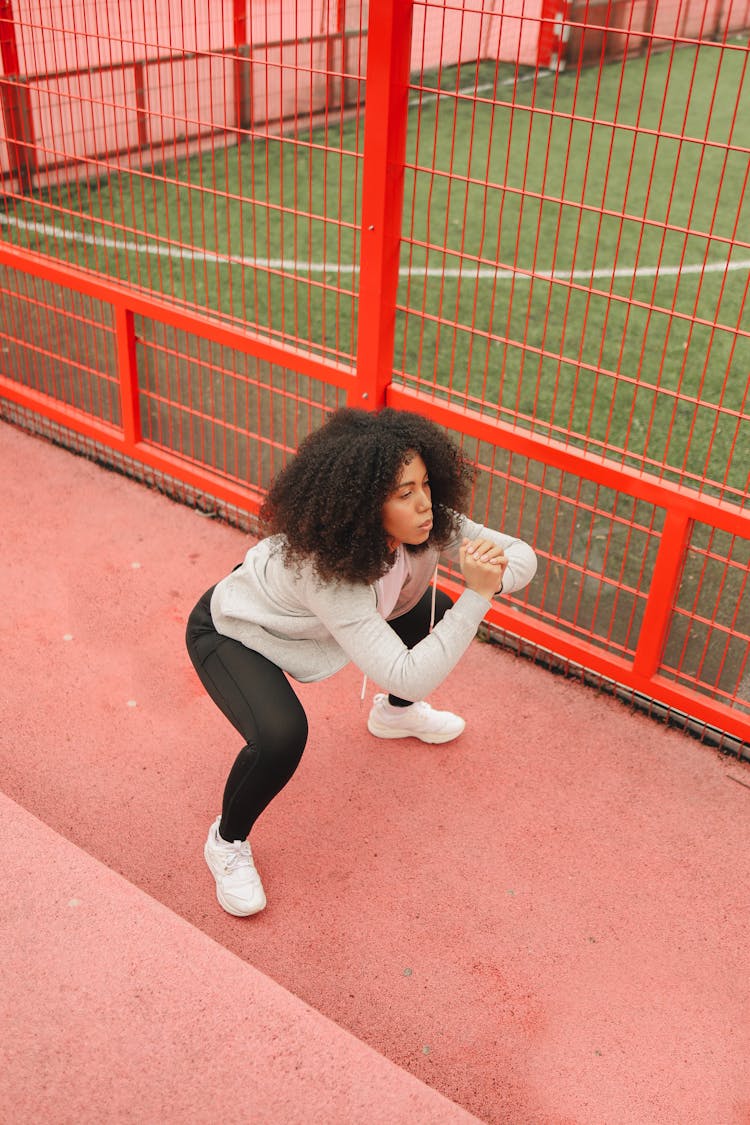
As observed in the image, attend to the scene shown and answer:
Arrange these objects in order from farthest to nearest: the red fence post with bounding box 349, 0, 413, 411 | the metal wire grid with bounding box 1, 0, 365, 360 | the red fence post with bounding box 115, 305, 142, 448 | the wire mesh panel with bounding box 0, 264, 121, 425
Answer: the metal wire grid with bounding box 1, 0, 365, 360
the wire mesh panel with bounding box 0, 264, 121, 425
the red fence post with bounding box 115, 305, 142, 448
the red fence post with bounding box 349, 0, 413, 411

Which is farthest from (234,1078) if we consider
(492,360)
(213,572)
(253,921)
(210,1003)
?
(492,360)

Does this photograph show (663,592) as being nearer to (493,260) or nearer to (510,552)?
(510,552)

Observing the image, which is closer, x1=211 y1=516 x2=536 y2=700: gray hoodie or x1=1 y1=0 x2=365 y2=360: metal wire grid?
x1=211 y1=516 x2=536 y2=700: gray hoodie

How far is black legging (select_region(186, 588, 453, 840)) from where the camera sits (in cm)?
279

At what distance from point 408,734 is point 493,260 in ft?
12.6

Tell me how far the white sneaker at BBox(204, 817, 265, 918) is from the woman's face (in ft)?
3.40

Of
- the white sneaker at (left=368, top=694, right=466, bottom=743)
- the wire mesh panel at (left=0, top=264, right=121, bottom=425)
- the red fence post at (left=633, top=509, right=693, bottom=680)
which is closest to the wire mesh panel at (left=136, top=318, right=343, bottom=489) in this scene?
the wire mesh panel at (left=0, top=264, right=121, bottom=425)

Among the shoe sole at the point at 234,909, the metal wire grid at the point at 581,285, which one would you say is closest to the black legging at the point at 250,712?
the shoe sole at the point at 234,909

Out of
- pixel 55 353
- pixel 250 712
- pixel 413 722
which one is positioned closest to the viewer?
pixel 250 712

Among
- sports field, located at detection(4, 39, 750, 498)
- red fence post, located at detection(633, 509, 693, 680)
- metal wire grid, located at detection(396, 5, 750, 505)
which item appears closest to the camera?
red fence post, located at detection(633, 509, 693, 680)

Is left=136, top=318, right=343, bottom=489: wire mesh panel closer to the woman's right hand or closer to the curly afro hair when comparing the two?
the curly afro hair

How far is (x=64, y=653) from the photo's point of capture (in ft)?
13.1

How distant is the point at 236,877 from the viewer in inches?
120

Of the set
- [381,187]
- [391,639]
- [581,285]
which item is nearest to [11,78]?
[381,187]
